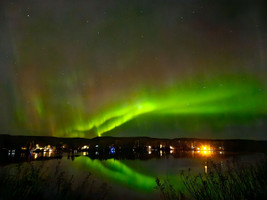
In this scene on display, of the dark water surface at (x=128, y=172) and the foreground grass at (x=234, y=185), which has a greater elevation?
the foreground grass at (x=234, y=185)

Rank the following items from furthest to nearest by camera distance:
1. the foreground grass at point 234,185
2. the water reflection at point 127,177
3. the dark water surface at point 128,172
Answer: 1. the water reflection at point 127,177
2. the dark water surface at point 128,172
3. the foreground grass at point 234,185

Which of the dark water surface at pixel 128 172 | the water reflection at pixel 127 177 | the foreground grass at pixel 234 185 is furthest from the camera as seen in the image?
the water reflection at pixel 127 177

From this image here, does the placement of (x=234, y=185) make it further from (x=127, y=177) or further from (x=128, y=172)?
(x=128, y=172)

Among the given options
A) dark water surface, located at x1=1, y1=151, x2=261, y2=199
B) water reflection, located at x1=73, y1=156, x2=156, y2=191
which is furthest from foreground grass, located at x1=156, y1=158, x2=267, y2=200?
water reflection, located at x1=73, y1=156, x2=156, y2=191

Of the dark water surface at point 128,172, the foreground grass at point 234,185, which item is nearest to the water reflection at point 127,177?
the dark water surface at point 128,172

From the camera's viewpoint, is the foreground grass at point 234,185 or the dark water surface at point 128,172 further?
the dark water surface at point 128,172

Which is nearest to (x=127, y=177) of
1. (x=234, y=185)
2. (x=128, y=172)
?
(x=128, y=172)

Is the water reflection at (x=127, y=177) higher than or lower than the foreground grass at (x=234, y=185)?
lower

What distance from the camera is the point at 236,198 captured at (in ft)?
35.0

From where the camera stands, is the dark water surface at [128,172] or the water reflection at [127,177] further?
the water reflection at [127,177]

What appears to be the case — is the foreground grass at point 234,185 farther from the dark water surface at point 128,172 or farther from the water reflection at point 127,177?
the water reflection at point 127,177

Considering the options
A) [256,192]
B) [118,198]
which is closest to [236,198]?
[256,192]

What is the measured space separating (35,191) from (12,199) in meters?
2.69

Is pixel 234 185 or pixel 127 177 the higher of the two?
pixel 234 185
